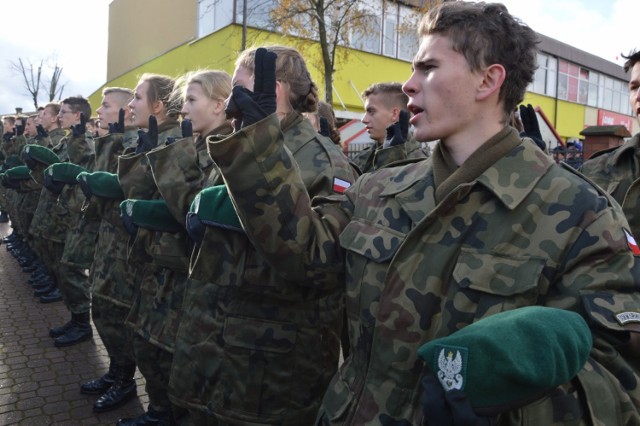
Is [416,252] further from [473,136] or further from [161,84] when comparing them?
[161,84]

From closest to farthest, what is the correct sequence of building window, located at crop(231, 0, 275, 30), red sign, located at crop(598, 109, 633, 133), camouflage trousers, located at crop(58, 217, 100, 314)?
camouflage trousers, located at crop(58, 217, 100, 314)
building window, located at crop(231, 0, 275, 30)
red sign, located at crop(598, 109, 633, 133)

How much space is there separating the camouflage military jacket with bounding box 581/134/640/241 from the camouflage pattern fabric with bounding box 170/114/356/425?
1359 millimetres

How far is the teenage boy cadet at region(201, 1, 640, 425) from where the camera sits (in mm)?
1214

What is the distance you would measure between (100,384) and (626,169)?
377cm

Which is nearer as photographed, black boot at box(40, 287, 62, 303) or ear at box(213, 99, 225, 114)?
ear at box(213, 99, 225, 114)

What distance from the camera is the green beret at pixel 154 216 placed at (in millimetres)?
2818

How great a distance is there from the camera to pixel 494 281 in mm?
1286

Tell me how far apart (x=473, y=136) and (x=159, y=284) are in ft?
7.07

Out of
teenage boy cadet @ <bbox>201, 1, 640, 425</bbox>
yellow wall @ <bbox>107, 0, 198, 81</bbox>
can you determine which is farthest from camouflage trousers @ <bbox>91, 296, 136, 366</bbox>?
yellow wall @ <bbox>107, 0, 198, 81</bbox>

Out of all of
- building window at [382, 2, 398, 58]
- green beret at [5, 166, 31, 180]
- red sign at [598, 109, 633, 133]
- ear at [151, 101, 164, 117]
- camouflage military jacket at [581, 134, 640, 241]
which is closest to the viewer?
camouflage military jacket at [581, 134, 640, 241]

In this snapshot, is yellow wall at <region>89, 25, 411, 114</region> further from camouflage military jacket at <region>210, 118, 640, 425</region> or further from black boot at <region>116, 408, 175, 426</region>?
camouflage military jacket at <region>210, 118, 640, 425</region>

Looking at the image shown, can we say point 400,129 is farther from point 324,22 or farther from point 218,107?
point 324,22

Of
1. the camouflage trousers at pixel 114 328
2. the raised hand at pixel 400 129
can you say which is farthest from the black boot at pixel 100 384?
the raised hand at pixel 400 129

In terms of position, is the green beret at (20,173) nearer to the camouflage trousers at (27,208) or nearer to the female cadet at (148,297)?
the camouflage trousers at (27,208)
